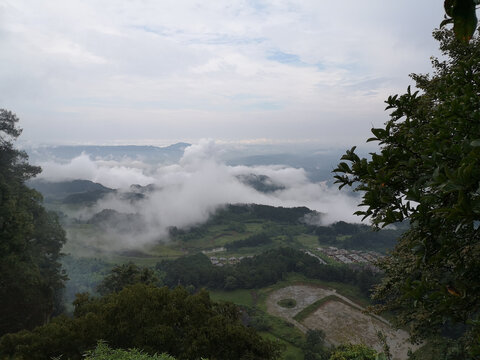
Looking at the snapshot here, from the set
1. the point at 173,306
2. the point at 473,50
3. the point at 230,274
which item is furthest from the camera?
the point at 230,274

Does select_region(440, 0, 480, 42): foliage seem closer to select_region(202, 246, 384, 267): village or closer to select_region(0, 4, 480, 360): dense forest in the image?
select_region(0, 4, 480, 360): dense forest

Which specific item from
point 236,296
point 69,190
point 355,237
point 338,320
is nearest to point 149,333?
point 338,320

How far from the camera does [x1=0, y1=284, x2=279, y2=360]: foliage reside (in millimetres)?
10492

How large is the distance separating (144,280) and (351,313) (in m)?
40.2

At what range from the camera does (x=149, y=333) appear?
1098 centimetres

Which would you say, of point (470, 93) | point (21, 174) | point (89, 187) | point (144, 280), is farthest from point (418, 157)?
point (89, 187)

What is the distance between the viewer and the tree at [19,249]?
1836 centimetres

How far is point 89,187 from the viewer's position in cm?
18888

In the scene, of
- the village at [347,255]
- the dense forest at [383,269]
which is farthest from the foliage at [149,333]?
the village at [347,255]

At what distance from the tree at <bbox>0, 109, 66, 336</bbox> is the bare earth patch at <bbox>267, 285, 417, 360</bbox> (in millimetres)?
35854

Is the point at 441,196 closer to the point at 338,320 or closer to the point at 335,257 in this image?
the point at 338,320

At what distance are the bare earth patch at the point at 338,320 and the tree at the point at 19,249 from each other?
118ft

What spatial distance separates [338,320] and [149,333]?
43648 millimetres

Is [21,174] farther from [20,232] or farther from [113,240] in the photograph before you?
[113,240]
